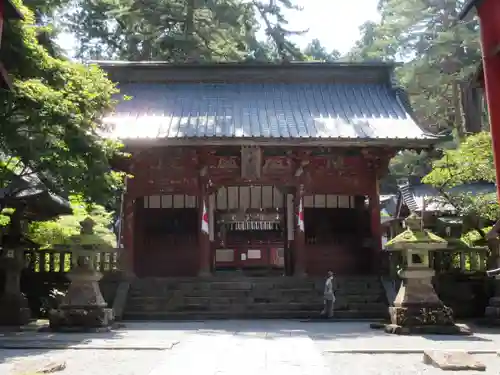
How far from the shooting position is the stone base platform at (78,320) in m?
10.4

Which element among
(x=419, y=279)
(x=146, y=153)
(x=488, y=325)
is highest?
(x=146, y=153)

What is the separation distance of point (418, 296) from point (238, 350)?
15.7ft

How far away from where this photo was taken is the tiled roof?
14867 millimetres

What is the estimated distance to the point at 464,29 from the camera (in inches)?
1123

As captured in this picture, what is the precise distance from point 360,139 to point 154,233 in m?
7.06

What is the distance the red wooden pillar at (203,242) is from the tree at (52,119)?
4.93 metres

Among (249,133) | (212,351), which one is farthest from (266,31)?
(212,351)

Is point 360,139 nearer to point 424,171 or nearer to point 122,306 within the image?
point 122,306

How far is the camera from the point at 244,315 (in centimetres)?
1288

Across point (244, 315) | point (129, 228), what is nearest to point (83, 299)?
point (244, 315)

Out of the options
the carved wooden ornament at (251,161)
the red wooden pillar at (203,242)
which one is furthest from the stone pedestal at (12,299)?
the carved wooden ornament at (251,161)

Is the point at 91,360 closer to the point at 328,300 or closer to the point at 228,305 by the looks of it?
the point at 228,305

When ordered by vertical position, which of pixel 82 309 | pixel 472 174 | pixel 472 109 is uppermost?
pixel 472 109

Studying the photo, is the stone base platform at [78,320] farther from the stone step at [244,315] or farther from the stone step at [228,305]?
the stone step at [228,305]
